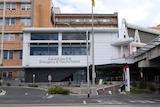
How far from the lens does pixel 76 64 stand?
193ft

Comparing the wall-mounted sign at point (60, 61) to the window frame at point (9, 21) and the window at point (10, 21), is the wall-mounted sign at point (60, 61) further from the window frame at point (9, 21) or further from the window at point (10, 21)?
the window at point (10, 21)

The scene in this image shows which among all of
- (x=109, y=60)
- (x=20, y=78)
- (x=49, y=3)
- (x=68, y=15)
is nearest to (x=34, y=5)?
(x=49, y=3)

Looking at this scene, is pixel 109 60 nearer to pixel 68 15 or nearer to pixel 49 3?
pixel 49 3

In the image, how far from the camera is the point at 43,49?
59.4 metres

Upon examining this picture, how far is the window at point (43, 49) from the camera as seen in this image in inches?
2334

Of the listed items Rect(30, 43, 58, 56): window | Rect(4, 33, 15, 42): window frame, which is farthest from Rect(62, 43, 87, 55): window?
Rect(4, 33, 15, 42): window frame

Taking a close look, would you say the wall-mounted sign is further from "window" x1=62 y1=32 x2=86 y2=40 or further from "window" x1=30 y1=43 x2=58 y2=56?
"window" x1=62 y1=32 x2=86 y2=40

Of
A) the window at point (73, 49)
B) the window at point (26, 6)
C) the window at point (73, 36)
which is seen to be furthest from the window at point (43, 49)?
the window at point (26, 6)

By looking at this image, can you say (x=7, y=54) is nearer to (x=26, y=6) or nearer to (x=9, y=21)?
(x=9, y=21)

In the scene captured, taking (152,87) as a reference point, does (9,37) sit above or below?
above

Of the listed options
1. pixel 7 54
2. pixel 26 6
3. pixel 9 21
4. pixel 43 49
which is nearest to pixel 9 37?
pixel 9 21

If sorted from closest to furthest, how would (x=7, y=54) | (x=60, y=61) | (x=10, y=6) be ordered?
(x=60, y=61) → (x=7, y=54) → (x=10, y=6)

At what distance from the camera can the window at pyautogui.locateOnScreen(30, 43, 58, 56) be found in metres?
59.3

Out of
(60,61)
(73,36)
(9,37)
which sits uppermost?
(9,37)
